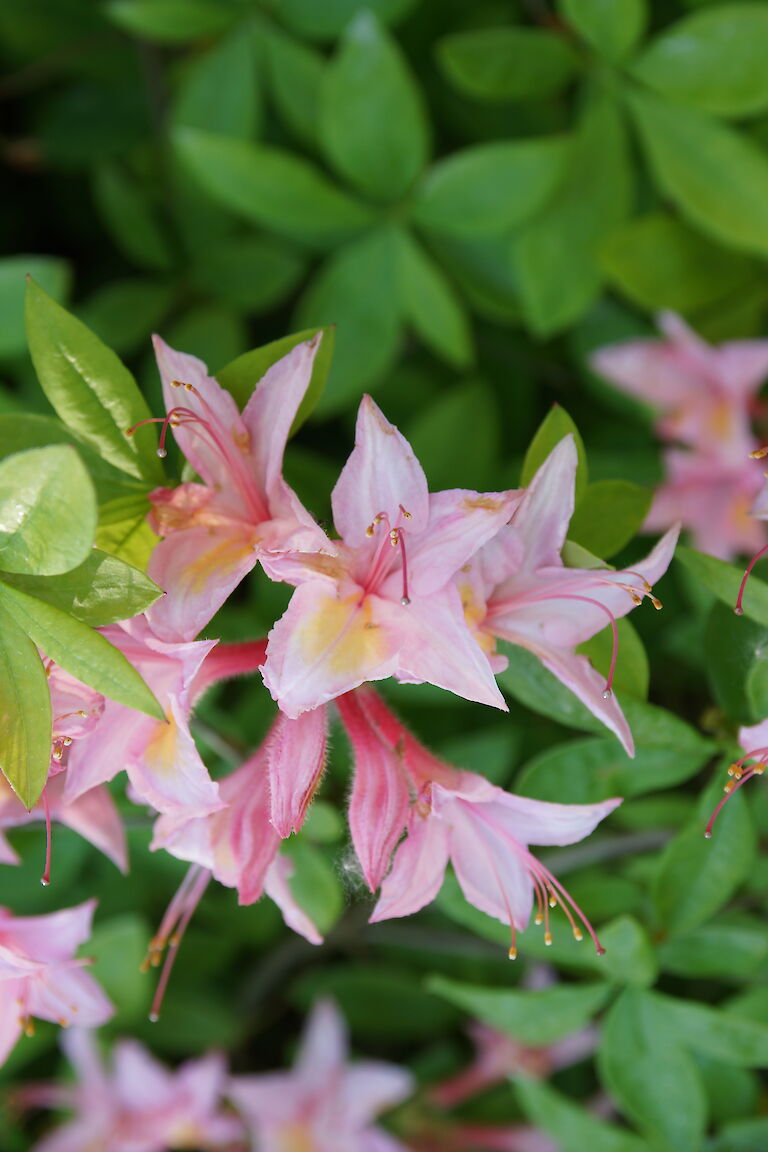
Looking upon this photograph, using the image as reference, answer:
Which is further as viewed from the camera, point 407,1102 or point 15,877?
point 407,1102

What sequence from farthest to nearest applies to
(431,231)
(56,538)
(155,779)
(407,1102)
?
(407,1102), (431,231), (155,779), (56,538)

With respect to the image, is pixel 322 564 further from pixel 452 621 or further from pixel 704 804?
pixel 704 804

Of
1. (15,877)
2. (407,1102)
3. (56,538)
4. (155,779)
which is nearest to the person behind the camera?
(56,538)

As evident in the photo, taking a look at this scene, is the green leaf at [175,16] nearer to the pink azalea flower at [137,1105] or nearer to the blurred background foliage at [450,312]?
the blurred background foliage at [450,312]

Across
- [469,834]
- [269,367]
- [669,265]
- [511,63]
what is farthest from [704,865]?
[511,63]

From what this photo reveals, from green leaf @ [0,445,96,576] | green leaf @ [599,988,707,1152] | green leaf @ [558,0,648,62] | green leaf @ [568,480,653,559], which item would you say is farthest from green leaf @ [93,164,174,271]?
green leaf @ [599,988,707,1152]

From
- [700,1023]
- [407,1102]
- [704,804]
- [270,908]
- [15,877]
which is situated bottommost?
[407,1102]

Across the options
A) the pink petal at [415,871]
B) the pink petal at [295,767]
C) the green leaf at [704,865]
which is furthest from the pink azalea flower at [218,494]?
the green leaf at [704,865]

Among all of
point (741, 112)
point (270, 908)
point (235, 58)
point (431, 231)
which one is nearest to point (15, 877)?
point (270, 908)
